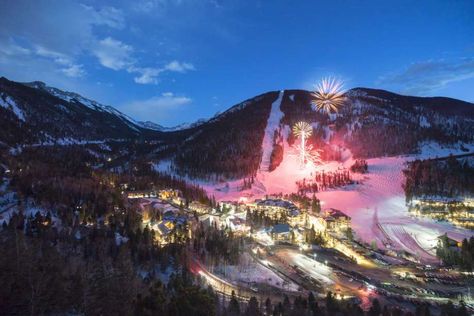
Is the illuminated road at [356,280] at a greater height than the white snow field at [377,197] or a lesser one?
lesser

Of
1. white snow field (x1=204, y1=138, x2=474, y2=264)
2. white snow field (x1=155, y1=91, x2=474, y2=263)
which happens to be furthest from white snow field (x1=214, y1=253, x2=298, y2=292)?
white snow field (x1=155, y1=91, x2=474, y2=263)

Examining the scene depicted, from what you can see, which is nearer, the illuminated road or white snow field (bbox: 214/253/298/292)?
the illuminated road

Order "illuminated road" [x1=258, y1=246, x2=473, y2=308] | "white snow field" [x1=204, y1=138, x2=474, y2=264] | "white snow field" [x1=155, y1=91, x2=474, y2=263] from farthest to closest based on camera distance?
"white snow field" [x1=155, y1=91, x2=474, y2=263] < "white snow field" [x1=204, y1=138, x2=474, y2=264] < "illuminated road" [x1=258, y1=246, x2=473, y2=308]

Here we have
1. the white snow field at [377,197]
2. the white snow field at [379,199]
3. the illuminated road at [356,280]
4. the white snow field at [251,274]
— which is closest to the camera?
the illuminated road at [356,280]

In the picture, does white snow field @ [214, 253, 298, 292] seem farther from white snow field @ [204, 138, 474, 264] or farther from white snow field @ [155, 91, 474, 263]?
white snow field @ [155, 91, 474, 263]

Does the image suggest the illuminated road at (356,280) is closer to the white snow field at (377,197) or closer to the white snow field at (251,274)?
the white snow field at (251,274)

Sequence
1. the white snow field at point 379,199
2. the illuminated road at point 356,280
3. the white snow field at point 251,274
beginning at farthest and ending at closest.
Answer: the white snow field at point 379,199 → the white snow field at point 251,274 → the illuminated road at point 356,280

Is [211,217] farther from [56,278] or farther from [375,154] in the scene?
[375,154]

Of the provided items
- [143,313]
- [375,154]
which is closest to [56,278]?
[143,313]

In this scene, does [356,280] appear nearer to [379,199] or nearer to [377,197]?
[379,199]

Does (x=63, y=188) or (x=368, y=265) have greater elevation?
(x=63, y=188)

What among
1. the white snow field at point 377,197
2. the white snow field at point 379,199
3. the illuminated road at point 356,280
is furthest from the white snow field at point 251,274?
the white snow field at point 377,197
